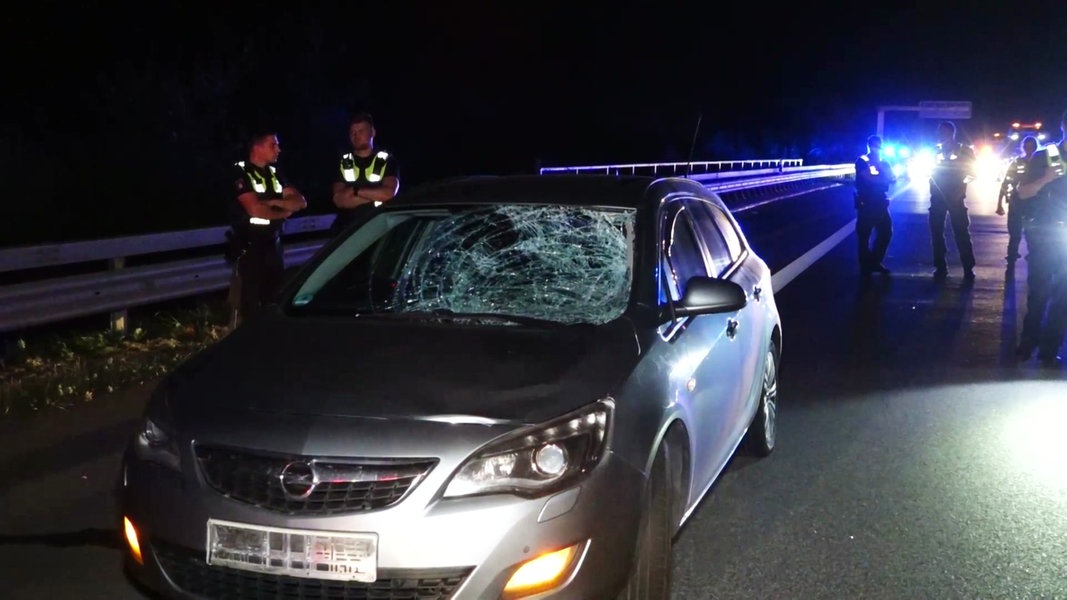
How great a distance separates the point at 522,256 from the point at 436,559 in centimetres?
212

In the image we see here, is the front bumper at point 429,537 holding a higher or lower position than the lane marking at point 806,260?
higher

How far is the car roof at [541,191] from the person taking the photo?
17.6 feet

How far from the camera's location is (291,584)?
3574 mm

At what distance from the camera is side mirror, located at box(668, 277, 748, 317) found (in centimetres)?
477

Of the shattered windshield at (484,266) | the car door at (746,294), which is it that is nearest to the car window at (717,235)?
the car door at (746,294)

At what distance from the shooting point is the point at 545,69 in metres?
67.9

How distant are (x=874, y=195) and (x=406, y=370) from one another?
40.3 feet

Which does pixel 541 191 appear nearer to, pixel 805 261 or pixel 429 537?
pixel 429 537

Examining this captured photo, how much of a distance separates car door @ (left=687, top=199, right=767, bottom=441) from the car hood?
120cm

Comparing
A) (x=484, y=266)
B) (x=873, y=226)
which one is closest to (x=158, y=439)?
(x=484, y=266)

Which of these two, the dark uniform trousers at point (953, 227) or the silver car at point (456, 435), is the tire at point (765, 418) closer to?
the silver car at point (456, 435)

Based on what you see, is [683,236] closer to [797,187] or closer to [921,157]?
[797,187]

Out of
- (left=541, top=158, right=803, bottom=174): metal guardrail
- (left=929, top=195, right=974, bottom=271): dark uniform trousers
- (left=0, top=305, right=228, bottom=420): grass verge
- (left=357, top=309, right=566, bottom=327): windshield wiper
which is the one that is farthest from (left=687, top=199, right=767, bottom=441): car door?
(left=541, top=158, right=803, bottom=174): metal guardrail

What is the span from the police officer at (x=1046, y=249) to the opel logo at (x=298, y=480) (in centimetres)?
732
